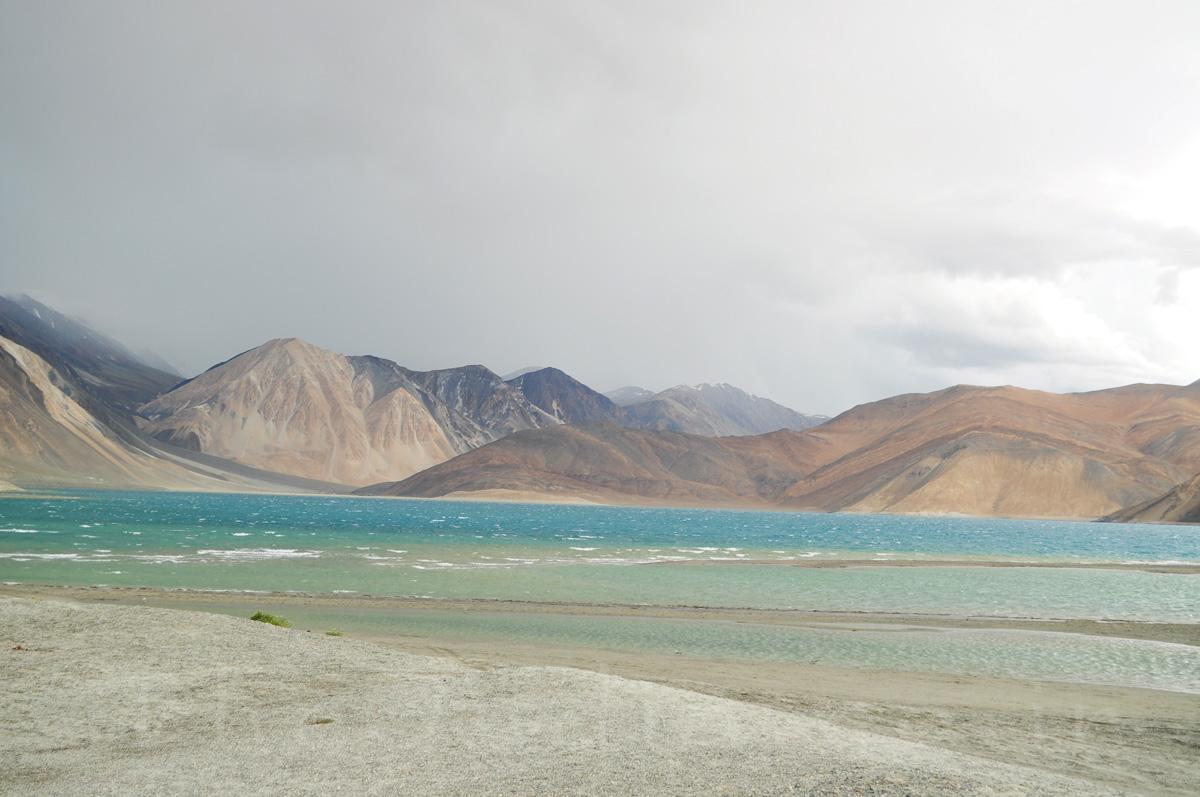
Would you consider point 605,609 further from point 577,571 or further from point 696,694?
point 696,694

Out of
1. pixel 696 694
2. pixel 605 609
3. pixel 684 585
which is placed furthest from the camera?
pixel 684 585

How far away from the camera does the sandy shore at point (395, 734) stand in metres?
9.92

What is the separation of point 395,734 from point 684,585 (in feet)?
97.0

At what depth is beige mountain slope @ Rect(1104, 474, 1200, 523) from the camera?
14350 cm

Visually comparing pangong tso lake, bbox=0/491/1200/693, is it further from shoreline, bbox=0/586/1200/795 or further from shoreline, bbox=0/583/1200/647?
shoreline, bbox=0/586/1200/795

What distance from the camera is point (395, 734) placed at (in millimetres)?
11977

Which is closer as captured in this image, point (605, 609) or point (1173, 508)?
point (605, 609)

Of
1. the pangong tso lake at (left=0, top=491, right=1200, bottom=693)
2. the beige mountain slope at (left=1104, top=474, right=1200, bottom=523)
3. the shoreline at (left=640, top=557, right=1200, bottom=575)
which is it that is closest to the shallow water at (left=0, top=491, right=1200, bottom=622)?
the pangong tso lake at (left=0, top=491, right=1200, bottom=693)

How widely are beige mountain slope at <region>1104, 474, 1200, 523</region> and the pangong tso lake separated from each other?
83.4 meters

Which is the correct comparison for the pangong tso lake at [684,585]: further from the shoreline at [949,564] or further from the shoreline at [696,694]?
the shoreline at [696,694]

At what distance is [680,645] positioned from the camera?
24078 millimetres

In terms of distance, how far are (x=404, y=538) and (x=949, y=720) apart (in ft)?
196

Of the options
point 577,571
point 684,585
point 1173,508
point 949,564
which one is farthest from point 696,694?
point 1173,508

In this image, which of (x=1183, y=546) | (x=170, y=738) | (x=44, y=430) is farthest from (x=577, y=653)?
→ (x=44, y=430)
